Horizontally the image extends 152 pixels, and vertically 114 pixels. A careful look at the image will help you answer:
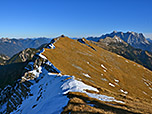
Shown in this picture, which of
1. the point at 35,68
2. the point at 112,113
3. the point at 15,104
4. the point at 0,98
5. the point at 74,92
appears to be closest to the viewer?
the point at 112,113

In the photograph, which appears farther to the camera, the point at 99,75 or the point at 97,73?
the point at 97,73

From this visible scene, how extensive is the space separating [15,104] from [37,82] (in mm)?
13017

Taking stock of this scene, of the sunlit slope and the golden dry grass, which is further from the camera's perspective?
the sunlit slope

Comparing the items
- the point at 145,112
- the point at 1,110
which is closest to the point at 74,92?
the point at 145,112

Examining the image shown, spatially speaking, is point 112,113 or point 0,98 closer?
point 112,113

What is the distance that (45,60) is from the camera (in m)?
72.4

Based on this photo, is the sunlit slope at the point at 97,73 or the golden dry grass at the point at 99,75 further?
the sunlit slope at the point at 97,73

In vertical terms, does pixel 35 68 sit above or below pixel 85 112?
above

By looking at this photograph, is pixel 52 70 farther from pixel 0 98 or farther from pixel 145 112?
pixel 145 112

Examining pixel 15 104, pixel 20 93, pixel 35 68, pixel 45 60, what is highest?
pixel 45 60

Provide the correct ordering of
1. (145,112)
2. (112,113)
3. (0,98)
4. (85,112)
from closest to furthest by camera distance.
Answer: (85,112)
(112,113)
(145,112)
(0,98)

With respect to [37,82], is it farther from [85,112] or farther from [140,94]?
[140,94]

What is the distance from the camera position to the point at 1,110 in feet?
209

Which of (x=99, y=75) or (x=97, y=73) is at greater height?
(x=97, y=73)
